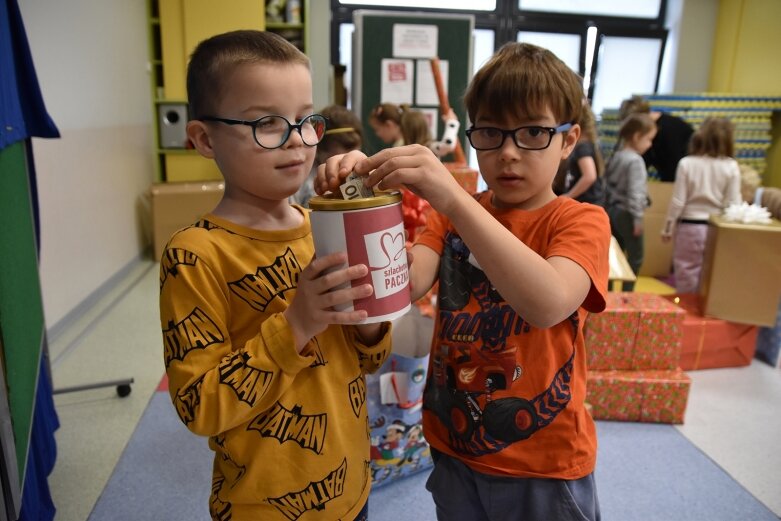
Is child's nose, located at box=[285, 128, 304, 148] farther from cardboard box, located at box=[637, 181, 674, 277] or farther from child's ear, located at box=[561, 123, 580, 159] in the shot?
cardboard box, located at box=[637, 181, 674, 277]

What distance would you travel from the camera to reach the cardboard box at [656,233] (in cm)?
425

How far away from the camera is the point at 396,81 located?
407 cm

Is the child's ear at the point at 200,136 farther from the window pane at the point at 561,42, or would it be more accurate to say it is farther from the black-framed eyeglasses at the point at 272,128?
the window pane at the point at 561,42

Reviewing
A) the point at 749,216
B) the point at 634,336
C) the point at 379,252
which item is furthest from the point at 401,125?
the point at 379,252

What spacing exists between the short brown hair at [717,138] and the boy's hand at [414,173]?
3306 millimetres

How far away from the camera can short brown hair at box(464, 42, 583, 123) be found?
803 mm

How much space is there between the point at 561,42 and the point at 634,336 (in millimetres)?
4991

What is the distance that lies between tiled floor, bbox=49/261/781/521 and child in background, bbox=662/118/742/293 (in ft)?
2.52

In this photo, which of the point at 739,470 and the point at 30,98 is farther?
the point at 739,470

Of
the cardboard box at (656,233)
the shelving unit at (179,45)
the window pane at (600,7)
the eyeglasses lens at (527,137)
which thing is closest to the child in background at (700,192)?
the cardboard box at (656,233)

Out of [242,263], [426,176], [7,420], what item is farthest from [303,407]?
[7,420]

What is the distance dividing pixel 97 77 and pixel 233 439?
3.61 meters

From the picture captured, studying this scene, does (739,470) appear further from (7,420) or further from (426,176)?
(7,420)

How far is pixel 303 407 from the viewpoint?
0.76 meters
